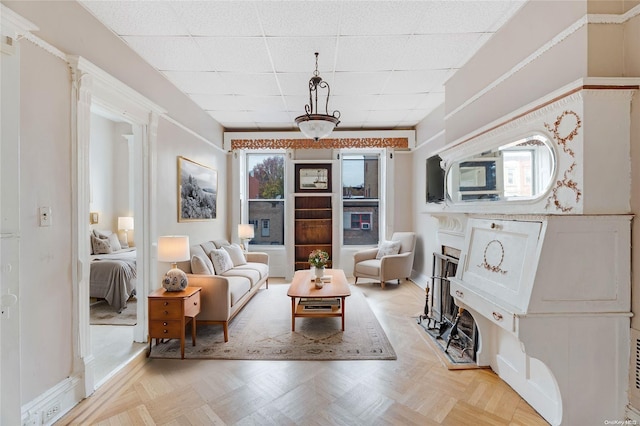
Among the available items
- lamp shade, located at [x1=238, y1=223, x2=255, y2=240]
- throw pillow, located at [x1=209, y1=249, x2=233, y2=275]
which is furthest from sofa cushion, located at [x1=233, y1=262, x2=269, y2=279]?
lamp shade, located at [x1=238, y1=223, x2=255, y2=240]

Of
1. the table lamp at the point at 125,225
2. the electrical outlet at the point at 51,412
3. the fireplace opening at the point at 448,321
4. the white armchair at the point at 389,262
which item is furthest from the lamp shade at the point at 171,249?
the table lamp at the point at 125,225

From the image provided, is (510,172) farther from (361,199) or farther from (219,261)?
(361,199)

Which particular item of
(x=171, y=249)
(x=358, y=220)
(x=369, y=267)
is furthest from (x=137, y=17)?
(x=358, y=220)

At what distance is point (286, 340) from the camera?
11.2 feet

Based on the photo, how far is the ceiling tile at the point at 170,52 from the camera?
9.55 ft

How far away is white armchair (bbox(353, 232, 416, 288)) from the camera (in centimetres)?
548

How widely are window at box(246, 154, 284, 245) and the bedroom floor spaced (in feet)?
11.1

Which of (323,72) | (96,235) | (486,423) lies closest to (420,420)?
(486,423)

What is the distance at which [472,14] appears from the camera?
253 centimetres

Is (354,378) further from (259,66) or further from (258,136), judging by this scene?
(258,136)

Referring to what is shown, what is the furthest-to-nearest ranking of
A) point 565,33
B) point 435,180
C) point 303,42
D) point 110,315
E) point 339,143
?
point 339,143, point 435,180, point 110,315, point 303,42, point 565,33

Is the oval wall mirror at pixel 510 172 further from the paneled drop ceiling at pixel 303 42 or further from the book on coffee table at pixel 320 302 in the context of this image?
the book on coffee table at pixel 320 302

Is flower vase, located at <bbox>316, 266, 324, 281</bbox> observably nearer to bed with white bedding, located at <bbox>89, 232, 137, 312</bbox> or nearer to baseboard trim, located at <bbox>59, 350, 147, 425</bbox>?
baseboard trim, located at <bbox>59, 350, 147, 425</bbox>

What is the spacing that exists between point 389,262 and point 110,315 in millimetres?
4288
